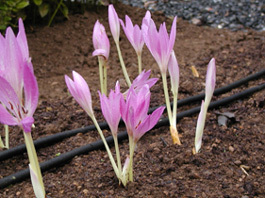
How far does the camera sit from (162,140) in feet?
5.50

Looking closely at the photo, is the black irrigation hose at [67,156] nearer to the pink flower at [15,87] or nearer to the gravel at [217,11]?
the pink flower at [15,87]

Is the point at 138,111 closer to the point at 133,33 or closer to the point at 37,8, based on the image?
the point at 133,33

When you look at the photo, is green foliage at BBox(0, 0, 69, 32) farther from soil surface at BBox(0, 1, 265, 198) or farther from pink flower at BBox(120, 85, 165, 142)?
pink flower at BBox(120, 85, 165, 142)

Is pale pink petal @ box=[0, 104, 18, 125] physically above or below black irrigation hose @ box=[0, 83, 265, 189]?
above

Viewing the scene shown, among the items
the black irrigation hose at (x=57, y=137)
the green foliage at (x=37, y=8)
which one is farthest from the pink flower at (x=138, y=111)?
the green foliage at (x=37, y=8)

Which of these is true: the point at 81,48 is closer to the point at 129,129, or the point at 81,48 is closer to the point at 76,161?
the point at 76,161

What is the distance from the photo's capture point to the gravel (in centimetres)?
397

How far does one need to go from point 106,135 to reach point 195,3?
3.11 meters

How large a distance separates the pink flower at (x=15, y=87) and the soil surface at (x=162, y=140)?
0.45 metres

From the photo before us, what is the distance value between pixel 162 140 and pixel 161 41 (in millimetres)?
473

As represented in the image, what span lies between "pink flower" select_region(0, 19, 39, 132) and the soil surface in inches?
17.5

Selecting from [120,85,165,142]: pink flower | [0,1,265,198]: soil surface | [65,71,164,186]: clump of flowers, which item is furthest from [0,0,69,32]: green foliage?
[120,85,165,142]: pink flower

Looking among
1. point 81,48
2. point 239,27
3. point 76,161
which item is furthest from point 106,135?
point 239,27

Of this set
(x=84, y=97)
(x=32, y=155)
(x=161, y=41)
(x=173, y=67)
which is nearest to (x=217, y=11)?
(x=173, y=67)
